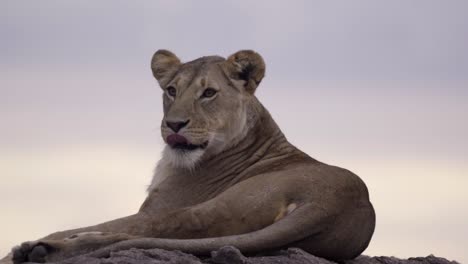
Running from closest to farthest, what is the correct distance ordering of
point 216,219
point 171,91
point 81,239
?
point 81,239
point 216,219
point 171,91

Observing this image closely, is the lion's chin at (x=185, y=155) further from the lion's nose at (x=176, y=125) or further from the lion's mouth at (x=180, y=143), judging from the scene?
the lion's nose at (x=176, y=125)

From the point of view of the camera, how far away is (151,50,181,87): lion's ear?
30.6ft

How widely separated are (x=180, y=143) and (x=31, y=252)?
67.5 inches

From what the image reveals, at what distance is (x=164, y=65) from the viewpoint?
951 centimetres

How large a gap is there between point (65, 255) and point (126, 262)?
0.70 metres

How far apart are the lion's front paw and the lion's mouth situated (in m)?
1.56

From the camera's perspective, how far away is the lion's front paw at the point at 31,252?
7215mm

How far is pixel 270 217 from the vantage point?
767 centimetres

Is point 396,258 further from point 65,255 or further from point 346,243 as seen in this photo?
point 65,255

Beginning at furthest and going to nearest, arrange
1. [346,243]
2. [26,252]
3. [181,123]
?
[181,123] < [346,243] < [26,252]

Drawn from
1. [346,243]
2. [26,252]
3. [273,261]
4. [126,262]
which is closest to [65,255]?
[26,252]

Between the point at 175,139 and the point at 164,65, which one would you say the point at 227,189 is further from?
the point at 164,65

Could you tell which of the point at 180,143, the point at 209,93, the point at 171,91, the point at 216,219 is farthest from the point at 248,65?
the point at 216,219

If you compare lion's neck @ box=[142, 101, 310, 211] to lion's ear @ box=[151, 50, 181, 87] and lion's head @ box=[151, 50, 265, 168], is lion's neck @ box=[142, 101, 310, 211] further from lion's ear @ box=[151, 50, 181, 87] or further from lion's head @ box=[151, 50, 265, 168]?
lion's ear @ box=[151, 50, 181, 87]
